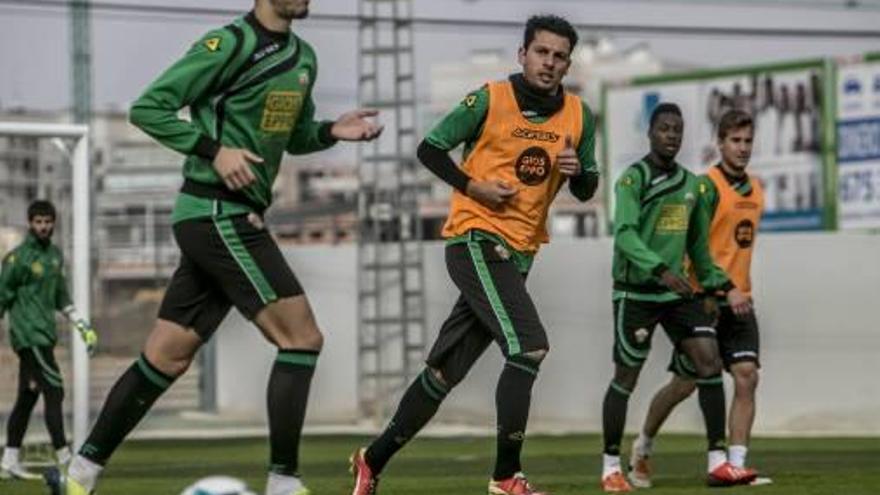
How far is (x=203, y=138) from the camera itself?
884 centimetres

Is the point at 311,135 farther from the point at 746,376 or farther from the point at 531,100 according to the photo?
the point at 746,376

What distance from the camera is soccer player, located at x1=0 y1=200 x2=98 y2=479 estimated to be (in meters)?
17.0

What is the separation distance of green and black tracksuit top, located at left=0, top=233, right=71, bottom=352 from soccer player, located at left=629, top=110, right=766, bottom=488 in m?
5.89

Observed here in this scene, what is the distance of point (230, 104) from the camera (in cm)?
895

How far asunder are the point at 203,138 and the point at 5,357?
55.7ft

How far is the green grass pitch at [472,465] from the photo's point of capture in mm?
12273

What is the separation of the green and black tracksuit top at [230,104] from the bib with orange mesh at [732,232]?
4.49 m

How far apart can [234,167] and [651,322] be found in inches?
177

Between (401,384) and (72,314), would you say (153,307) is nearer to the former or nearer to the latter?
(401,384)

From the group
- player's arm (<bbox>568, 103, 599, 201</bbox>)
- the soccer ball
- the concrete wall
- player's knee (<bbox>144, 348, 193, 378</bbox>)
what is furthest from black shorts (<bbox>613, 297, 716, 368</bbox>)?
the concrete wall

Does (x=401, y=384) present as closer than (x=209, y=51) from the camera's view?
No

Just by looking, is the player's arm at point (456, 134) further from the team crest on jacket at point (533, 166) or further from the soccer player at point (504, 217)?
the team crest on jacket at point (533, 166)

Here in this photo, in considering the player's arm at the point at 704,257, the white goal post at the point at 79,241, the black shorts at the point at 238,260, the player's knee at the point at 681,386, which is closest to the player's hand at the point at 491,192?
the black shorts at the point at 238,260

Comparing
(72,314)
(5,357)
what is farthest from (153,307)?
(72,314)
